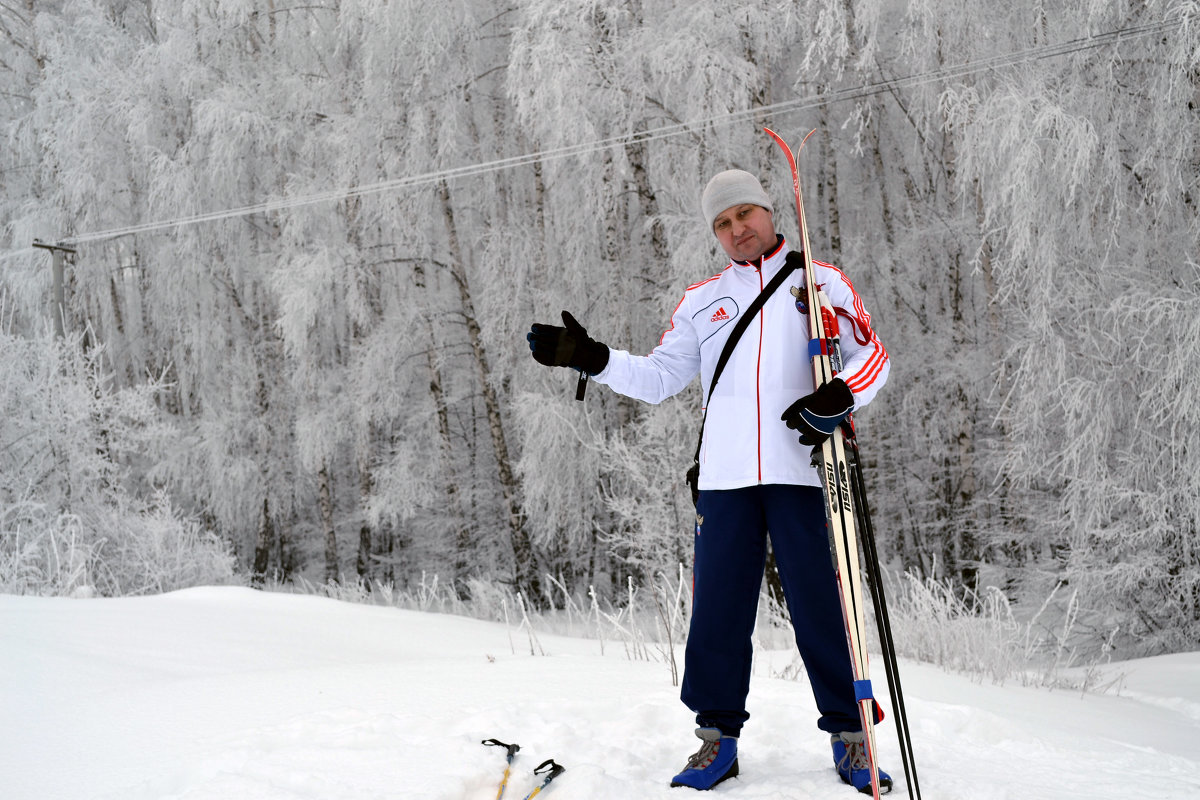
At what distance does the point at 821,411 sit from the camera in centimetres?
215

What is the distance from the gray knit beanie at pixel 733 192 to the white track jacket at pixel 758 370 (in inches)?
6.0

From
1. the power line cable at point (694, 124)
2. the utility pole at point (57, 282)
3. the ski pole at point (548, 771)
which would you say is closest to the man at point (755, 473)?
the ski pole at point (548, 771)

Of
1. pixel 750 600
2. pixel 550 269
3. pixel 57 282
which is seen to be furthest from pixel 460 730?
pixel 57 282

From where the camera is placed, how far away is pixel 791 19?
8.18 meters

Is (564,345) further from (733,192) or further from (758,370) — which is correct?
(733,192)

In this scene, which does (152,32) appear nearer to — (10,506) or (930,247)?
(10,506)

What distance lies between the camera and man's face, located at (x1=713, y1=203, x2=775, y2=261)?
8.12 feet

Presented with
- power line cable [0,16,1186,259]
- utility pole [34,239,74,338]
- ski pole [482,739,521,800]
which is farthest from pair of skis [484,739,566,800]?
utility pole [34,239,74,338]

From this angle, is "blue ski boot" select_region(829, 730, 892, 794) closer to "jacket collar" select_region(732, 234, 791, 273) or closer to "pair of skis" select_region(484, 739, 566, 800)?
"pair of skis" select_region(484, 739, 566, 800)

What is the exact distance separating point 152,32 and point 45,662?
553 inches

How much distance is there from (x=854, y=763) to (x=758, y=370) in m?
0.99

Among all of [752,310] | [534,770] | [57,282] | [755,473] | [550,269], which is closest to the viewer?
[534,770]

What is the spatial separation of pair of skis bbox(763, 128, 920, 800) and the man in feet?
0.21

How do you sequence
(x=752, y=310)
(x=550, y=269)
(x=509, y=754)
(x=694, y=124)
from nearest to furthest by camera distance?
(x=509, y=754) < (x=752, y=310) < (x=694, y=124) < (x=550, y=269)
